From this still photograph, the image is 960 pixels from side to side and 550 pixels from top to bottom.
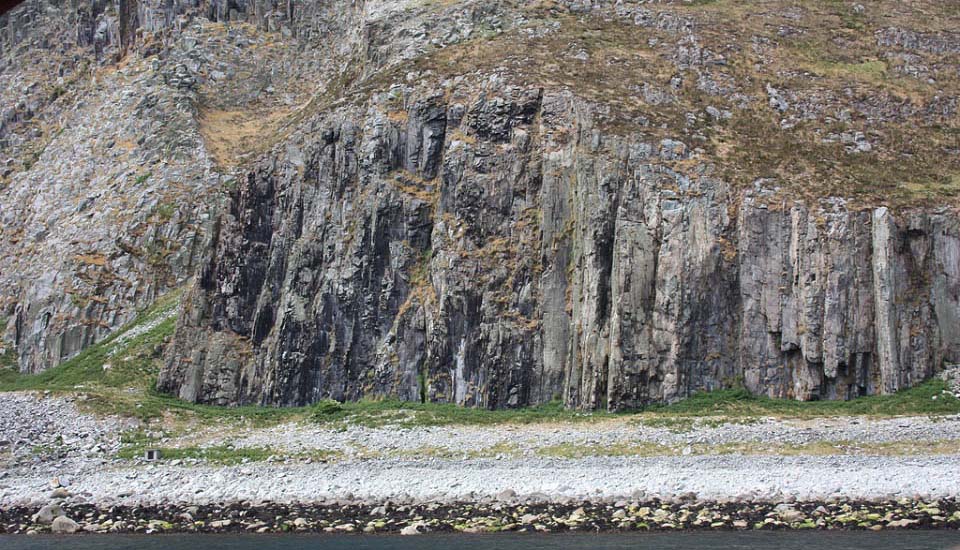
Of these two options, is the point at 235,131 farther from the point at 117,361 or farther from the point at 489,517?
the point at 489,517

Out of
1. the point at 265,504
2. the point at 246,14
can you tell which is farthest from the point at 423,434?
the point at 246,14

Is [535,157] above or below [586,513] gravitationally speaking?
above

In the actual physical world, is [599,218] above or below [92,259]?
above

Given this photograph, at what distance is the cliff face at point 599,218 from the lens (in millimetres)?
41906

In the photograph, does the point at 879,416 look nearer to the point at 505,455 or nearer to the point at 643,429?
the point at 643,429

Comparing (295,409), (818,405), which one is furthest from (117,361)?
(818,405)

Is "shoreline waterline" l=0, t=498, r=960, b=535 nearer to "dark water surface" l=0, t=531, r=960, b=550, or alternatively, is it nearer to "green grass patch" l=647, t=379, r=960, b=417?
"dark water surface" l=0, t=531, r=960, b=550

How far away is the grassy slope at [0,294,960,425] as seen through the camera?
39.5m

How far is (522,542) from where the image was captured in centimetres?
2681

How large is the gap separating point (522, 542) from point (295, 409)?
75.2ft

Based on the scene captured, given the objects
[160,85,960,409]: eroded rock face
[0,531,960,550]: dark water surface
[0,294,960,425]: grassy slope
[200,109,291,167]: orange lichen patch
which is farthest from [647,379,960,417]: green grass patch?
[200,109,291,167]: orange lichen patch

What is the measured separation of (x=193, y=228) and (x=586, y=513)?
39.9 meters

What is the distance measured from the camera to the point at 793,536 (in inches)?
1037

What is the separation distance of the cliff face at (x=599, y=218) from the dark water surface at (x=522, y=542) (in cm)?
1512
